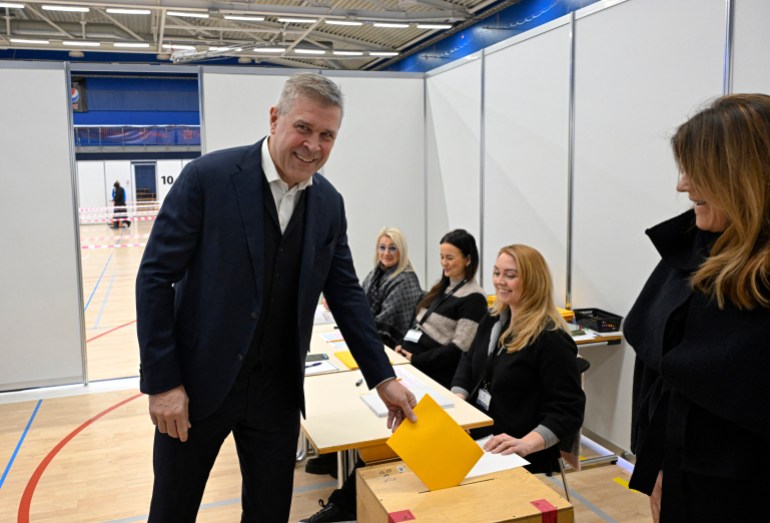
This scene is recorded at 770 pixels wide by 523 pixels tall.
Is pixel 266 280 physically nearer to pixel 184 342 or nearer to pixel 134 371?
pixel 184 342

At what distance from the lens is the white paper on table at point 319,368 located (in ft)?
10.4

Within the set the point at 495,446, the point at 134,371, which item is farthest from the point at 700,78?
the point at 134,371

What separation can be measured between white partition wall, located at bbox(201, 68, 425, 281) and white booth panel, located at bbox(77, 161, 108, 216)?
55.6 ft

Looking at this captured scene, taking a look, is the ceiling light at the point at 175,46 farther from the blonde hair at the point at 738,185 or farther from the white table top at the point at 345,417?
the blonde hair at the point at 738,185

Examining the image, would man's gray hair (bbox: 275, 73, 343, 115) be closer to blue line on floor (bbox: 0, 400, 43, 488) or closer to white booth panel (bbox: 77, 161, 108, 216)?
blue line on floor (bbox: 0, 400, 43, 488)

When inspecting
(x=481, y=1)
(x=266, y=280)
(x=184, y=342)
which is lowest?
(x=184, y=342)

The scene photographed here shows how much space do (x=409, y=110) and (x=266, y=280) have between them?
5.10 metres

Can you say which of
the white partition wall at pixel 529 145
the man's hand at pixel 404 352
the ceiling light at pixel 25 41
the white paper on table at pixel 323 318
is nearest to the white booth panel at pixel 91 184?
the ceiling light at pixel 25 41

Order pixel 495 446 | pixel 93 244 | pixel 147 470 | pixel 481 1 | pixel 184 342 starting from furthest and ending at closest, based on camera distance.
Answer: pixel 93 244 < pixel 481 1 < pixel 147 470 < pixel 495 446 < pixel 184 342

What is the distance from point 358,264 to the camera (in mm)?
6426

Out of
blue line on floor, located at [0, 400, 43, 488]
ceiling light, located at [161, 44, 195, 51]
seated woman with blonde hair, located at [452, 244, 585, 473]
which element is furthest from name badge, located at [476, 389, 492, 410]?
ceiling light, located at [161, 44, 195, 51]

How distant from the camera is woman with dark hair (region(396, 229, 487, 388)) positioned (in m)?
3.63

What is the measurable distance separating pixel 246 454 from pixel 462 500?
65cm

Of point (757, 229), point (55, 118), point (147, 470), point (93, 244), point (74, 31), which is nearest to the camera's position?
point (757, 229)
